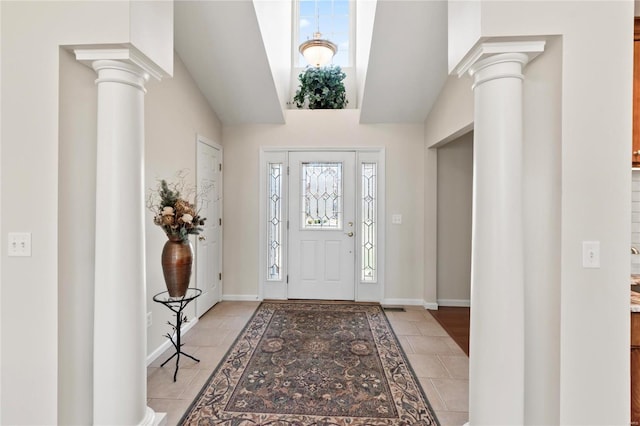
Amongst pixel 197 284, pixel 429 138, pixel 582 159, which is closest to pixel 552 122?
pixel 582 159

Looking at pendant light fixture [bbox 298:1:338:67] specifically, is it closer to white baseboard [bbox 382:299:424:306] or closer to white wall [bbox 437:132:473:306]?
white wall [bbox 437:132:473:306]

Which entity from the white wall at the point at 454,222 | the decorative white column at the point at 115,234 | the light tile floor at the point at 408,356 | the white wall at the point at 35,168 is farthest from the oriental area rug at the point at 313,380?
the white wall at the point at 454,222

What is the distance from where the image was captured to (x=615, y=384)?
1.55 m

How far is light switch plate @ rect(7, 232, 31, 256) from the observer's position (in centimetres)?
157

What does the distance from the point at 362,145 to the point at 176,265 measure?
277 cm

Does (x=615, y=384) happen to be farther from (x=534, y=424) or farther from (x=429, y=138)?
(x=429, y=138)

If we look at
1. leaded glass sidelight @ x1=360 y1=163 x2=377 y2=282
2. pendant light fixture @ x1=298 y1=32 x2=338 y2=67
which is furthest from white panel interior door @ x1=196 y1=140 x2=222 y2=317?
leaded glass sidelight @ x1=360 y1=163 x2=377 y2=282

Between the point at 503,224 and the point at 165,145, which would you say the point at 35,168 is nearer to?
the point at 165,145

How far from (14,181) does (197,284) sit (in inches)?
89.9

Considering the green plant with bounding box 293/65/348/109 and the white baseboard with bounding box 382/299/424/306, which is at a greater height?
the green plant with bounding box 293/65/348/109

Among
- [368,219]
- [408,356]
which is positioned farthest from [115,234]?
[368,219]

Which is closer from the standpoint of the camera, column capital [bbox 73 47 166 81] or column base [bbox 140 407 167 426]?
column capital [bbox 73 47 166 81]

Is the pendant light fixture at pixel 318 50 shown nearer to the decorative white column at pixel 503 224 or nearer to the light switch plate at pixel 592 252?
the decorative white column at pixel 503 224

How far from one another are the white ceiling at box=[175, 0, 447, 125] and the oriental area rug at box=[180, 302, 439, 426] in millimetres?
2520
